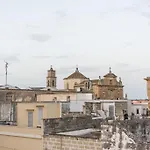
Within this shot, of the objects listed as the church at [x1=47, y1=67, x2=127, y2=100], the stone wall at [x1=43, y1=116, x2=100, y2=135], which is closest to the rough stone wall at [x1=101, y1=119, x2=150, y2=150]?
the stone wall at [x1=43, y1=116, x2=100, y2=135]

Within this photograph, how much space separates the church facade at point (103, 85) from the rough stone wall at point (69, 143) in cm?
4451

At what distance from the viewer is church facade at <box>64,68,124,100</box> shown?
61150 mm

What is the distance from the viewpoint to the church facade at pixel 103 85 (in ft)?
201

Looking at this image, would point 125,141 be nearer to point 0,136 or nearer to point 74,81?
point 0,136

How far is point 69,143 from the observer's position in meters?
14.5

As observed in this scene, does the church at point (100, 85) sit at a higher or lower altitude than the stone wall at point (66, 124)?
higher

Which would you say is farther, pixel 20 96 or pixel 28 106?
pixel 20 96

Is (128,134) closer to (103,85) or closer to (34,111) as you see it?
(34,111)

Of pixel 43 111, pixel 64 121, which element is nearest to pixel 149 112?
pixel 43 111

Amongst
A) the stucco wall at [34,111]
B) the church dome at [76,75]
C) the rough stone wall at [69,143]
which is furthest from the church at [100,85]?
the rough stone wall at [69,143]

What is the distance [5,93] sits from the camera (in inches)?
1811

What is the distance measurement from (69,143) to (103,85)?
155 ft

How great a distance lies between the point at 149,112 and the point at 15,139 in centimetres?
2897

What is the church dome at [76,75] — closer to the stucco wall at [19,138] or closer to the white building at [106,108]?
the white building at [106,108]
